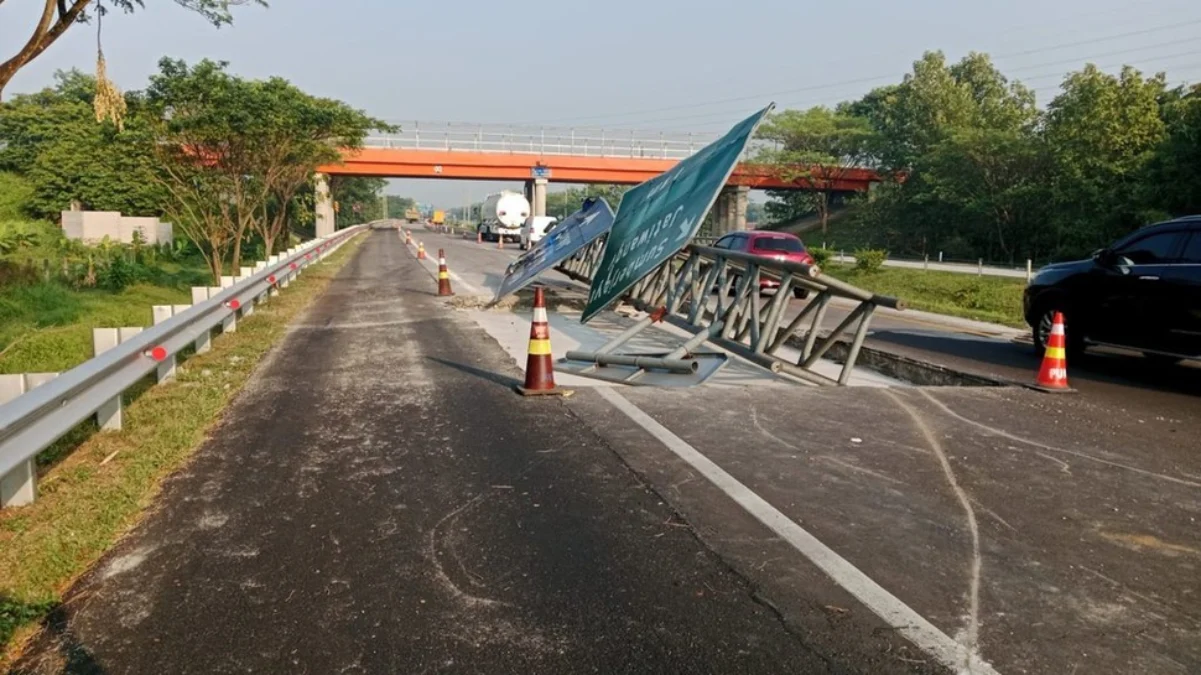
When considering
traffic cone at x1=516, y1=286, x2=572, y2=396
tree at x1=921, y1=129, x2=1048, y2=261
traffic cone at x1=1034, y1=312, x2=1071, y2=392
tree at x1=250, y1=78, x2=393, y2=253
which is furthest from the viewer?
tree at x1=921, y1=129, x2=1048, y2=261

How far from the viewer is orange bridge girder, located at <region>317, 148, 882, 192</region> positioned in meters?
55.6

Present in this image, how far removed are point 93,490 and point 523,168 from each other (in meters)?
55.0

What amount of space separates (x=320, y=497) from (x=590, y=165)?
181 feet

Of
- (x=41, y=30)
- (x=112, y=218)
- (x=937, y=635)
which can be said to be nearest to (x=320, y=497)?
(x=937, y=635)

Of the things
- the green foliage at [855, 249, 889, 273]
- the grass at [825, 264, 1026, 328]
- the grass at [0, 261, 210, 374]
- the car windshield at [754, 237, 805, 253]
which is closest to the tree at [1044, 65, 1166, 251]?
the grass at [825, 264, 1026, 328]

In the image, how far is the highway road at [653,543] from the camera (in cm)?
321

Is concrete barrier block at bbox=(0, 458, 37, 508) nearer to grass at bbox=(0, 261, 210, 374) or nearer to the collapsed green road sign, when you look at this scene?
grass at bbox=(0, 261, 210, 374)

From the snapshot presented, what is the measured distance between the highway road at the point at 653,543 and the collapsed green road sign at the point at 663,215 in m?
1.78

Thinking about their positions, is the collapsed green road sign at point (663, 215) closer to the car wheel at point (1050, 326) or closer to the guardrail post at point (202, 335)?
the guardrail post at point (202, 335)

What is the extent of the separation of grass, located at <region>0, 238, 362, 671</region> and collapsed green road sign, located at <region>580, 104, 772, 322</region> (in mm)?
4200

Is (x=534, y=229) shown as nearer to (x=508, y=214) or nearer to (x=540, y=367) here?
(x=508, y=214)

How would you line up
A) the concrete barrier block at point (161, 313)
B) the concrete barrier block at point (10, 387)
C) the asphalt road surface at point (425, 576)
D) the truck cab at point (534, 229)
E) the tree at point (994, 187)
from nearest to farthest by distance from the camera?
the asphalt road surface at point (425, 576), the concrete barrier block at point (10, 387), the concrete barrier block at point (161, 313), the truck cab at point (534, 229), the tree at point (994, 187)

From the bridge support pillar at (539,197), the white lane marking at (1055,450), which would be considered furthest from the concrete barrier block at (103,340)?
the bridge support pillar at (539,197)

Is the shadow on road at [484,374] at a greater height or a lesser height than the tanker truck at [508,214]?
lesser
